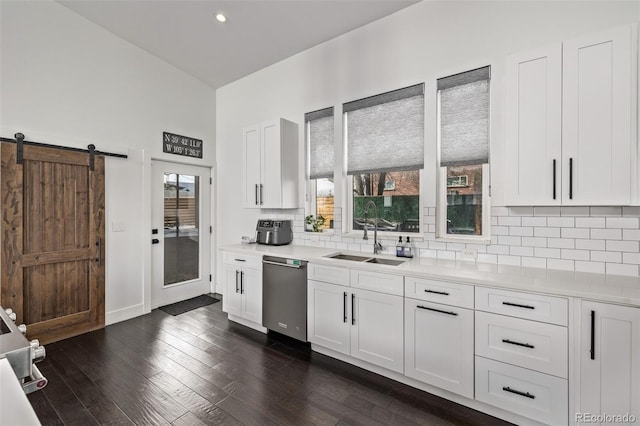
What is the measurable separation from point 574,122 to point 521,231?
2.88 feet

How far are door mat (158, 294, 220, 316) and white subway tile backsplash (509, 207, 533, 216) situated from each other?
13.2 ft

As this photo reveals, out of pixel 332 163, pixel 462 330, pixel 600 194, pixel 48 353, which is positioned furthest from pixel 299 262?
pixel 48 353

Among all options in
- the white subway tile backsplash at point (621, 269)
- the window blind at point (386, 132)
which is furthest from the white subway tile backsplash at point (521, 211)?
the window blind at point (386, 132)

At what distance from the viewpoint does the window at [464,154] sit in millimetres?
2564

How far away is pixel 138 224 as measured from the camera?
3873mm

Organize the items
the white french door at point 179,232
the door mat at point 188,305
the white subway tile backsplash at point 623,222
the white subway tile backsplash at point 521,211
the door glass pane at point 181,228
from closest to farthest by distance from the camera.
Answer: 1. the white subway tile backsplash at point 623,222
2. the white subway tile backsplash at point 521,211
3. the door mat at point 188,305
4. the white french door at point 179,232
5. the door glass pane at point 181,228

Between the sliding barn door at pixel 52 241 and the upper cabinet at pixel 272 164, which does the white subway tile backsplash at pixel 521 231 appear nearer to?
the upper cabinet at pixel 272 164

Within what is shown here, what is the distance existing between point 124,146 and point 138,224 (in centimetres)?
102

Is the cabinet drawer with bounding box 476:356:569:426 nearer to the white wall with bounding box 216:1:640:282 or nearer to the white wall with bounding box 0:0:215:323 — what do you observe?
the white wall with bounding box 216:1:640:282

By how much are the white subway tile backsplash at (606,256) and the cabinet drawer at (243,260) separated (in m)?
2.95

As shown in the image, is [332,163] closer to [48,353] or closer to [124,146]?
[124,146]

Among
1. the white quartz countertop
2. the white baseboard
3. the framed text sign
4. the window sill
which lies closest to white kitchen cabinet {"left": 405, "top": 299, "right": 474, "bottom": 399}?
the white quartz countertop

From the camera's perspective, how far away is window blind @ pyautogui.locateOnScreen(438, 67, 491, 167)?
2.54 m

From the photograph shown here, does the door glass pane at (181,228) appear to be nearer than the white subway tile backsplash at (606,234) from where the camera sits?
No
